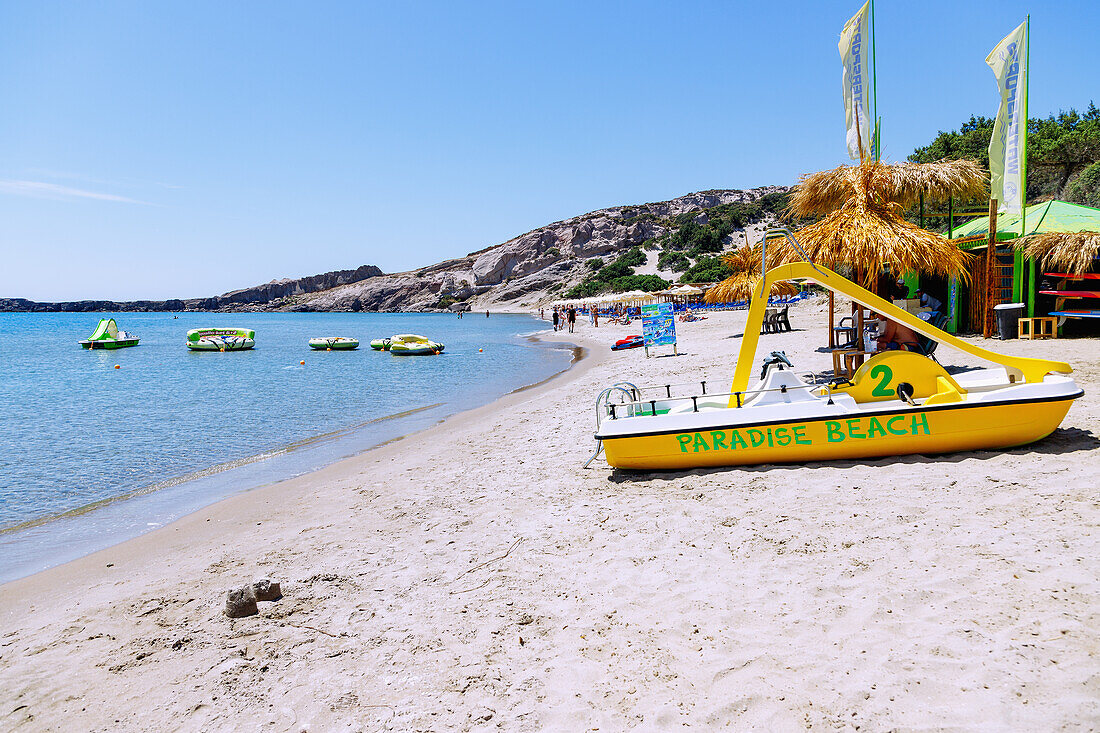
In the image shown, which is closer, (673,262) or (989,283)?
(989,283)

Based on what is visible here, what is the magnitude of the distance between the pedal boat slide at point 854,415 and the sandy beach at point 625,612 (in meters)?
0.23

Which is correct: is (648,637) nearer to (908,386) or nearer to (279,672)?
(279,672)

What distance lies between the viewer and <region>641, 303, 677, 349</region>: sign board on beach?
2188 centimetres

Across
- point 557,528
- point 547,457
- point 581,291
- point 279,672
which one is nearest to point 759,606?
point 557,528

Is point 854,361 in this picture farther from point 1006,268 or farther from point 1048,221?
point 1048,221

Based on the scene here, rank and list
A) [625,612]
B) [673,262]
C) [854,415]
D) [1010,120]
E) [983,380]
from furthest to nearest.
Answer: [673,262] → [1010,120] → [983,380] → [854,415] → [625,612]

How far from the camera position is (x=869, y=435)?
20.3 ft

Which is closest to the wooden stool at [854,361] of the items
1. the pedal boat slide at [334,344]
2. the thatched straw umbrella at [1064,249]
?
the thatched straw umbrella at [1064,249]

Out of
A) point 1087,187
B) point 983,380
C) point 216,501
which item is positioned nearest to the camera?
point 983,380

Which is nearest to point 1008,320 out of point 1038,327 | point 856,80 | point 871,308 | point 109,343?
point 1038,327

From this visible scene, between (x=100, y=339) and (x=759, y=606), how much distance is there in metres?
53.2

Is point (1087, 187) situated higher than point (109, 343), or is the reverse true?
point (1087, 187)

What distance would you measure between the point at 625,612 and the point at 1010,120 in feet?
47.3

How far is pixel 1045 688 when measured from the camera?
2717mm
